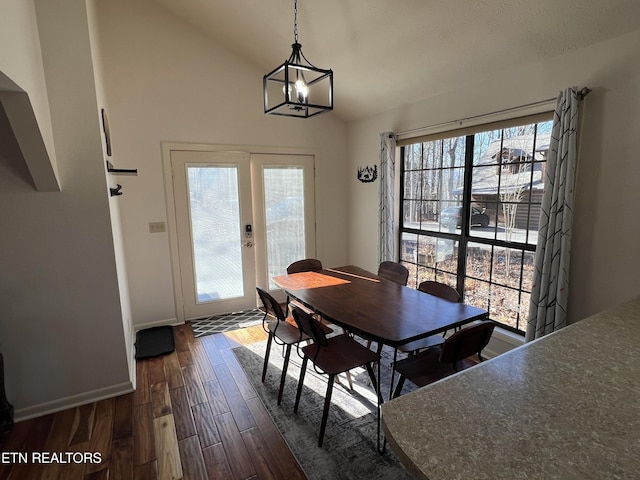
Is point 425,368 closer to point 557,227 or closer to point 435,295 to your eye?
point 435,295

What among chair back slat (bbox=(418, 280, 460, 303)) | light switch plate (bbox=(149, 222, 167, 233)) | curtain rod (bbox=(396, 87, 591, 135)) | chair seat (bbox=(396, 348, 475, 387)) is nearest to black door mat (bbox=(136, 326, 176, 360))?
light switch plate (bbox=(149, 222, 167, 233))

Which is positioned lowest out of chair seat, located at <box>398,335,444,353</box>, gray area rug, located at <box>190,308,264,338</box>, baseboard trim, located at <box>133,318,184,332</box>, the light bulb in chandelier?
gray area rug, located at <box>190,308,264,338</box>

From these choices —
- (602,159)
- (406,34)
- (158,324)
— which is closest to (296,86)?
(406,34)

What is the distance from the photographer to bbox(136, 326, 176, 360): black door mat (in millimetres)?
3132

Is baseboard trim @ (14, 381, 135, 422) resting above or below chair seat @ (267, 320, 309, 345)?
below

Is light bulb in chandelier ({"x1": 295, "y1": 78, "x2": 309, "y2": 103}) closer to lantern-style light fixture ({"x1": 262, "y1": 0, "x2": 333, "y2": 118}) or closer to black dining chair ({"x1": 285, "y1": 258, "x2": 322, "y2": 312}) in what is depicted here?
lantern-style light fixture ({"x1": 262, "y1": 0, "x2": 333, "y2": 118})

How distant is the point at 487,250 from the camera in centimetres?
299

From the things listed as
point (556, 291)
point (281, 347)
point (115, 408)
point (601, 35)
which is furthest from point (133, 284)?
point (601, 35)

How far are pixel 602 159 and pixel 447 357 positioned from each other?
1.61 m

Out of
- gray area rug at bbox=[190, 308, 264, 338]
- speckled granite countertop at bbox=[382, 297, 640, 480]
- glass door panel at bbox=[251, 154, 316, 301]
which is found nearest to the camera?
speckled granite countertop at bbox=[382, 297, 640, 480]

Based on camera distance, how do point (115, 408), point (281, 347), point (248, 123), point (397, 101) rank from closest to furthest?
point (115, 408) → point (281, 347) → point (397, 101) → point (248, 123)

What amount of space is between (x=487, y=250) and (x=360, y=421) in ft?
5.92

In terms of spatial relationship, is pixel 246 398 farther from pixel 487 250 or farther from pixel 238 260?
pixel 487 250

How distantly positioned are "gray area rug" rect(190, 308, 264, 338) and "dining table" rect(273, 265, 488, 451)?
1.14 meters
